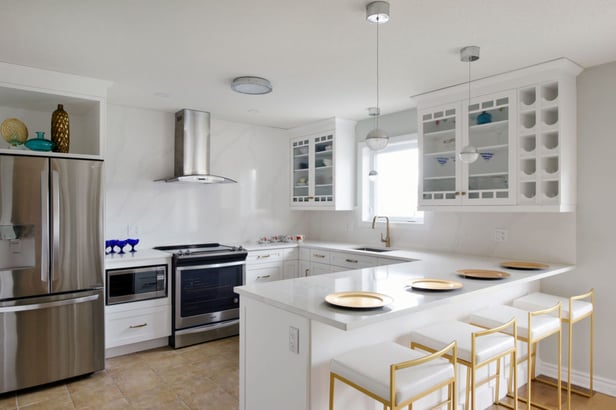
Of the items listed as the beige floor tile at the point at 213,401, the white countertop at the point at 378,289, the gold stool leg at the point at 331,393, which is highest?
the white countertop at the point at 378,289

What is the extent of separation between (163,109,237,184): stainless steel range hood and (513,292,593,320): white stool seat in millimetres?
3034

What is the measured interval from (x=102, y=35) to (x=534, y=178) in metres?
3.10

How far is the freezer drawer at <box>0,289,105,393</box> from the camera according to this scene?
281cm

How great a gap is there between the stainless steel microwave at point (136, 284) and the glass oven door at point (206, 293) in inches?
6.0

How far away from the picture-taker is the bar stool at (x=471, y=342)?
1938mm

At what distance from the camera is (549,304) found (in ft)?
9.05

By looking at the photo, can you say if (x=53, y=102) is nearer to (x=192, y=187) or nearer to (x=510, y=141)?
(x=192, y=187)

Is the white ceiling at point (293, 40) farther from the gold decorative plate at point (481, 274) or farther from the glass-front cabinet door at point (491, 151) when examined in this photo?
the gold decorative plate at point (481, 274)

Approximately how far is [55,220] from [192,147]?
5.37 feet

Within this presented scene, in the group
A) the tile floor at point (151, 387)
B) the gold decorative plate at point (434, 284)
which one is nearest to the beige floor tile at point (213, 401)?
the tile floor at point (151, 387)

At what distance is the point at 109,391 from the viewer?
293 centimetres

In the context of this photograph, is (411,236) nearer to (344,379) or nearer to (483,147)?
(483,147)

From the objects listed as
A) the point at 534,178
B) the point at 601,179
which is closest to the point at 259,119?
the point at 534,178

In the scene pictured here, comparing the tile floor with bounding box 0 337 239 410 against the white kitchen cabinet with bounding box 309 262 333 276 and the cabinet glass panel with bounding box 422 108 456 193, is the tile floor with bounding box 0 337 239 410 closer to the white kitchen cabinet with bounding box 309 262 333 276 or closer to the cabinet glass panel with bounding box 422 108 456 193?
the white kitchen cabinet with bounding box 309 262 333 276
